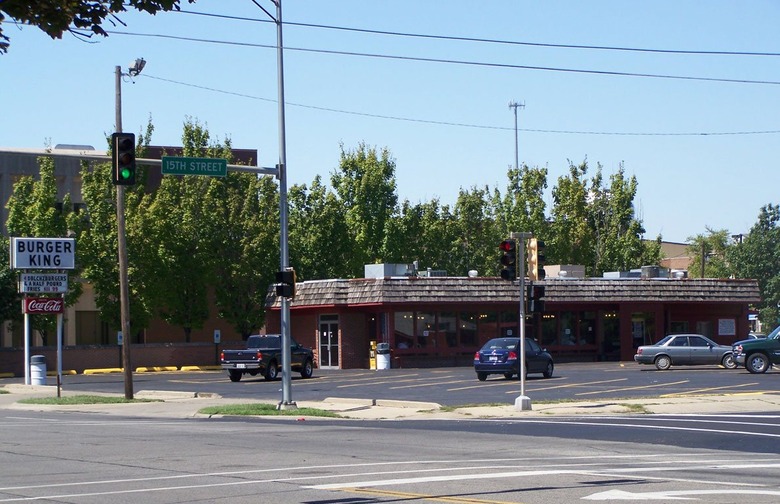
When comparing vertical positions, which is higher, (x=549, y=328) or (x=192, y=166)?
(x=192, y=166)

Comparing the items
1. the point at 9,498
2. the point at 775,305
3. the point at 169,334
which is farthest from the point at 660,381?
the point at 775,305

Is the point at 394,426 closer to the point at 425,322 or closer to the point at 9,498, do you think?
the point at 9,498

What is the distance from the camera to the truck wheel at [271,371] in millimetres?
42812

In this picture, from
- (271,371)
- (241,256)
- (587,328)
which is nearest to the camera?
(271,371)

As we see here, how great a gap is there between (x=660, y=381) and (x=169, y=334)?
114 ft

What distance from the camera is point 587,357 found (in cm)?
5753

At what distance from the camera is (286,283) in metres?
27.2

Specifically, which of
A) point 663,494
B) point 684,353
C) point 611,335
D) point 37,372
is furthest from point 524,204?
point 663,494

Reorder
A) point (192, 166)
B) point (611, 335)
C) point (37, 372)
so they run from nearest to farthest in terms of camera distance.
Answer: point (192, 166)
point (37, 372)
point (611, 335)

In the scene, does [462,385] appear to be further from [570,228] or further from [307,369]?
[570,228]

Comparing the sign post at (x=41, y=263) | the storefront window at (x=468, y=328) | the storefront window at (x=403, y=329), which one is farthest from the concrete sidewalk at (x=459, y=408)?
the storefront window at (x=468, y=328)

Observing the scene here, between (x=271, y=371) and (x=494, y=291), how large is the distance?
1492 centimetres

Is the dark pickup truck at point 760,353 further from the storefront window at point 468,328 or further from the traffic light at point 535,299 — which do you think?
the traffic light at point 535,299

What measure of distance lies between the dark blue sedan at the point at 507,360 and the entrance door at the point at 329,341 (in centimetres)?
1530
